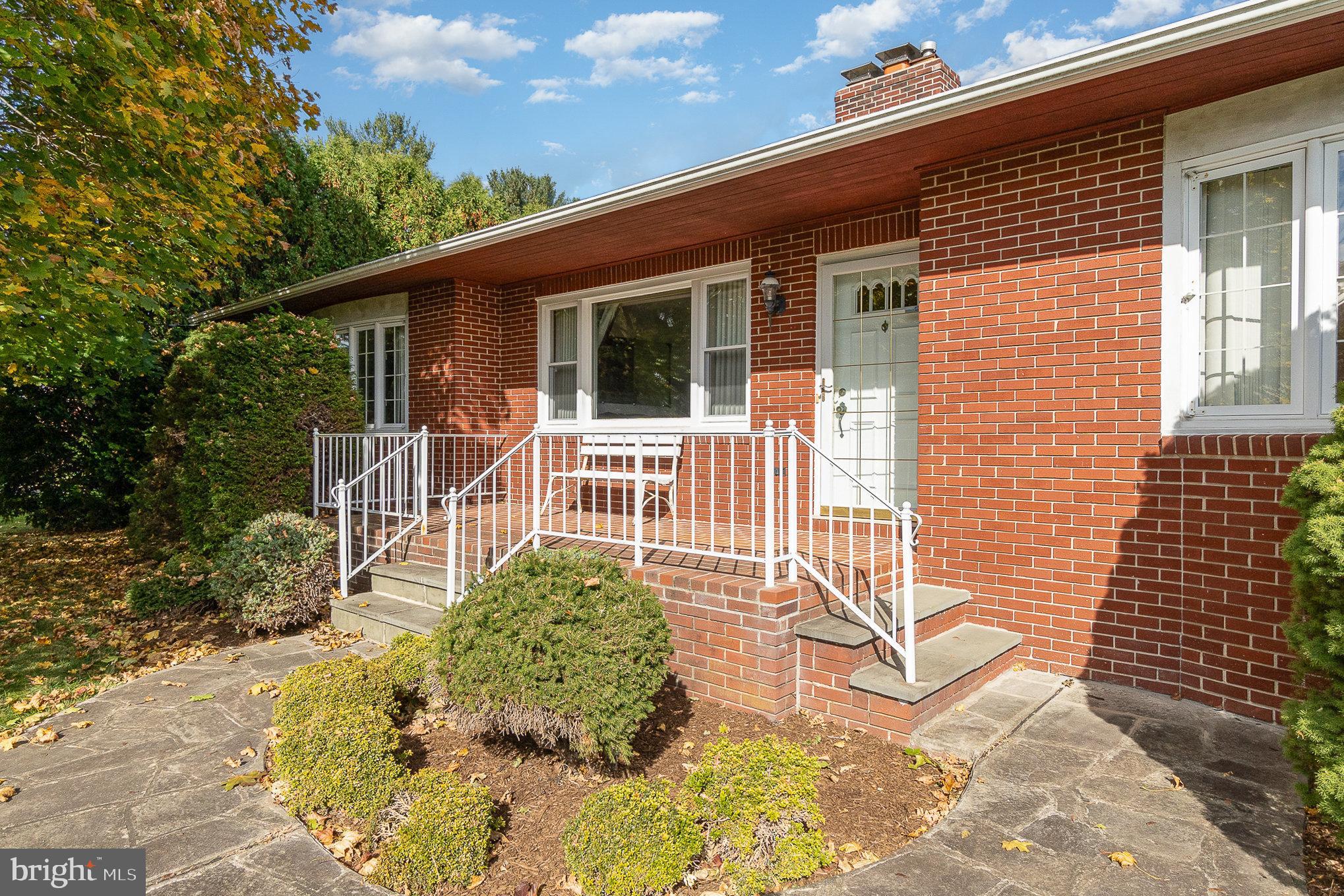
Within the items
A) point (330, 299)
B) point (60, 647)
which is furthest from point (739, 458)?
point (330, 299)

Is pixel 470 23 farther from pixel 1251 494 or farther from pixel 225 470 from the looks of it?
pixel 1251 494

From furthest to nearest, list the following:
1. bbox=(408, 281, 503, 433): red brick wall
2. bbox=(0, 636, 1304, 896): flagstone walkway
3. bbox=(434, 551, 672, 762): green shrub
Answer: bbox=(408, 281, 503, 433): red brick wall → bbox=(434, 551, 672, 762): green shrub → bbox=(0, 636, 1304, 896): flagstone walkway

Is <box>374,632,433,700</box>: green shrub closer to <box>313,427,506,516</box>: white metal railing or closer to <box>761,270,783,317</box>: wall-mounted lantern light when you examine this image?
<box>313,427,506,516</box>: white metal railing

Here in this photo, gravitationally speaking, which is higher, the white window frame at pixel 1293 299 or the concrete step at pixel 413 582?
the white window frame at pixel 1293 299

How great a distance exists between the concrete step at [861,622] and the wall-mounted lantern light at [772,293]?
2.69m

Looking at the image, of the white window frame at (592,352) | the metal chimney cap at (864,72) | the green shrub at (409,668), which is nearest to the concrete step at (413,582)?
the green shrub at (409,668)

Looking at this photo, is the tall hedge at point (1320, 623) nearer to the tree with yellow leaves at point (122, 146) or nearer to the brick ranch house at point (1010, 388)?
the brick ranch house at point (1010, 388)

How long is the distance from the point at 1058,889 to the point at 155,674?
17.4 feet

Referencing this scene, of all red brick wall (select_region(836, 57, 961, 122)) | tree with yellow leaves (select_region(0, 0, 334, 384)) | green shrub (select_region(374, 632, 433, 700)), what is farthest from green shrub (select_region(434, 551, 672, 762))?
red brick wall (select_region(836, 57, 961, 122))

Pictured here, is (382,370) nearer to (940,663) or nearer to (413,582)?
(413,582)

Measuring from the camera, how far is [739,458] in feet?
21.5

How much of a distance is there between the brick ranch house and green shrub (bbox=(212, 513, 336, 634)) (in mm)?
259

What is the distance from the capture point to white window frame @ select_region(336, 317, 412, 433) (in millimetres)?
9195

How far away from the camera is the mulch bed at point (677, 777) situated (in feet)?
9.20
